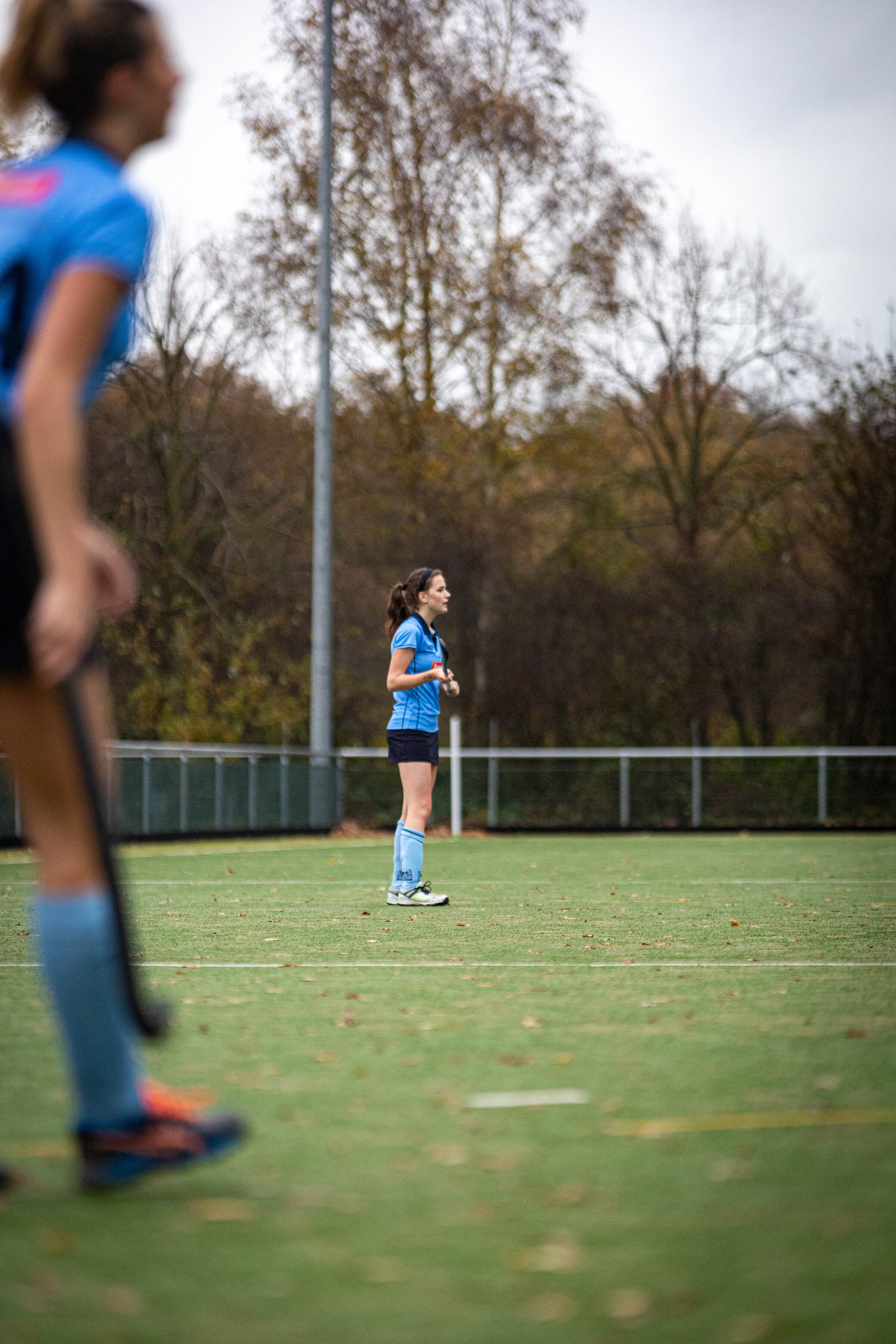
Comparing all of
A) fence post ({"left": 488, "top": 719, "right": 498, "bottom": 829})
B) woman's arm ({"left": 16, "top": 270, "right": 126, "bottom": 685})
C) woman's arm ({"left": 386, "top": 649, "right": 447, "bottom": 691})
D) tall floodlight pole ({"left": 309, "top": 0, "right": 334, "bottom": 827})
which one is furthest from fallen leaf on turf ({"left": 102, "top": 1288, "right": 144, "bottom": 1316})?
fence post ({"left": 488, "top": 719, "right": 498, "bottom": 829})

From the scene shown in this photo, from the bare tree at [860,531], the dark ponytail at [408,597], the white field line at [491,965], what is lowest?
the white field line at [491,965]

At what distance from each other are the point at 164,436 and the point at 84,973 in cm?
2522

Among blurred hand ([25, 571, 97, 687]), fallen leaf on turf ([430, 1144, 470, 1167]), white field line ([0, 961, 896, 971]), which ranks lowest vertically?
white field line ([0, 961, 896, 971])

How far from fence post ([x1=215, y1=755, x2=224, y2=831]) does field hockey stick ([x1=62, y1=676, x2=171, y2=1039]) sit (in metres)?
17.4

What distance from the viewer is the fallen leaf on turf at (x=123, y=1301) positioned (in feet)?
7.76

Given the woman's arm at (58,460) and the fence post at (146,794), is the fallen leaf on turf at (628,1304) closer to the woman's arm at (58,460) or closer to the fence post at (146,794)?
the woman's arm at (58,460)

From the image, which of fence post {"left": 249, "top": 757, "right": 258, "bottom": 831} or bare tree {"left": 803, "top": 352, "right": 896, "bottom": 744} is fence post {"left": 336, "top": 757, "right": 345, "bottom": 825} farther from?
bare tree {"left": 803, "top": 352, "right": 896, "bottom": 744}

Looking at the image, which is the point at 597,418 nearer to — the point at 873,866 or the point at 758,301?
the point at 758,301

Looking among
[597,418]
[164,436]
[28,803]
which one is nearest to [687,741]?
[597,418]

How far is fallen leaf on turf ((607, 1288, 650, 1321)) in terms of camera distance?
7.58 ft

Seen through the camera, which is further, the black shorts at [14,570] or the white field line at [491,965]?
the white field line at [491,965]

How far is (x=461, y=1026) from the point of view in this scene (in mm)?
4836

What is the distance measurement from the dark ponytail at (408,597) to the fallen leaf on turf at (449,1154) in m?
6.83

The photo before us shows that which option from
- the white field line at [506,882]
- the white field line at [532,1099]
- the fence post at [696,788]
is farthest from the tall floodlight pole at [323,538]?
the white field line at [532,1099]
